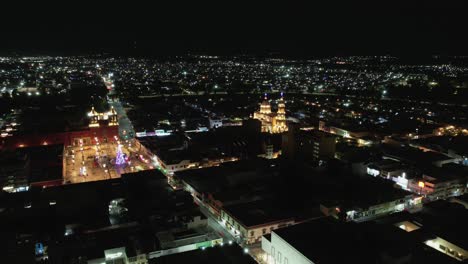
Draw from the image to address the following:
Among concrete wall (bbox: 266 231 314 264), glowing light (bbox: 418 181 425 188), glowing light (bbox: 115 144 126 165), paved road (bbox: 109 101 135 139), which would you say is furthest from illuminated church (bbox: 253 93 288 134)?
concrete wall (bbox: 266 231 314 264)

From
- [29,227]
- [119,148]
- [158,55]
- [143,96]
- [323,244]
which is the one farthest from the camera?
[158,55]

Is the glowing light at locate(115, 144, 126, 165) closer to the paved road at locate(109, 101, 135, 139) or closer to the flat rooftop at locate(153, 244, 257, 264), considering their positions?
the paved road at locate(109, 101, 135, 139)

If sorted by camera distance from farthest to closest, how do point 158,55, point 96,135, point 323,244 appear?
1. point 158,55
2. point 96,135
3. point 323,244

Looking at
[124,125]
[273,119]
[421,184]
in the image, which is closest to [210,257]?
[421,184]

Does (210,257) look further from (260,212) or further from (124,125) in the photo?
(124,125)

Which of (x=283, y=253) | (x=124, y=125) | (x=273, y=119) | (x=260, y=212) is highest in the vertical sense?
(x=273, y=119)

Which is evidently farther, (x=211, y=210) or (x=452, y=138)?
(x=452, y=138)

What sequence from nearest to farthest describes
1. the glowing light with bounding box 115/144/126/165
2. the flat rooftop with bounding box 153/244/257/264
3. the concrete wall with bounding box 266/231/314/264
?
the flat rooftop with bounding box 153/244/257/264
the concrete wall with bounding box 266/231/314/264
the glowing light with bounding box 115/144/126/165

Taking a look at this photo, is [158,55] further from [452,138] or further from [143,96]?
[452,138]

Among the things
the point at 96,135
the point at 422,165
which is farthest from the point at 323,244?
the point at 96,135

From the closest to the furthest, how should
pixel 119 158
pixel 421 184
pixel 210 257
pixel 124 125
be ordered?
pixel 210 257 < pixel 421 184 < pixel 119 158 < pixel 124 125

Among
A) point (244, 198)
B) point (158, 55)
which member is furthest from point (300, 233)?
point (158, 55)
